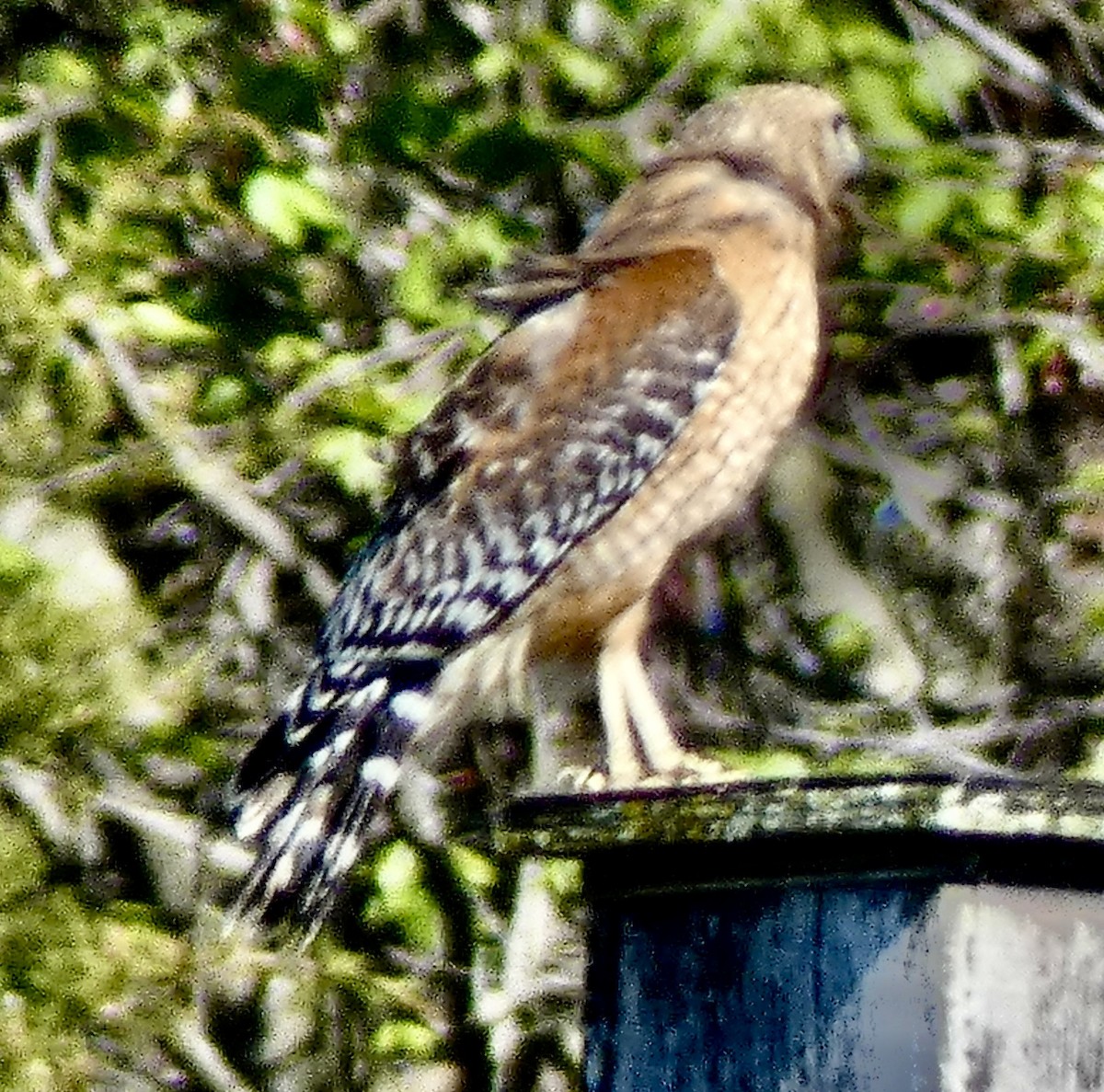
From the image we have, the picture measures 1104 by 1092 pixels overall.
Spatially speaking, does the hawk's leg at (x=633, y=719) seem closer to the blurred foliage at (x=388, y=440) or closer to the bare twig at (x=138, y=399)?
the blurred foliage at (x=388, y=440)

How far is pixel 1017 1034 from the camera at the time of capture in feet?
7.00

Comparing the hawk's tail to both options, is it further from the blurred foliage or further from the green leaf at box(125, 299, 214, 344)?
the green leaf at box(125, 299, 214, 344)

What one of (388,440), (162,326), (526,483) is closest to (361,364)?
(388,440)

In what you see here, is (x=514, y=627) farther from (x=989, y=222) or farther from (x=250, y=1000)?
(x=250, y=1000)

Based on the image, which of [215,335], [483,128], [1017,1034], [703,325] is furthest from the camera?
[215,335]

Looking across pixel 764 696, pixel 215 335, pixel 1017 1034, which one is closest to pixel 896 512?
pixel 764 696

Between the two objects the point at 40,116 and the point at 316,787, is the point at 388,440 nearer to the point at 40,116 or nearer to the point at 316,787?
the point at 40,116

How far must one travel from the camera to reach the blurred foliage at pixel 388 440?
391cm

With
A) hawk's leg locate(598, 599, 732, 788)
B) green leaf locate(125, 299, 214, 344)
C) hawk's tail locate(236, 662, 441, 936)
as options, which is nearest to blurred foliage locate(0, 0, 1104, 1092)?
green leaf locate(125, 299, 214, 344)

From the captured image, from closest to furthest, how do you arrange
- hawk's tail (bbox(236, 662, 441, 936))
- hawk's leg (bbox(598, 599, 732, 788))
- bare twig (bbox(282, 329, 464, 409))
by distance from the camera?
hawk's tail (bbox(236, 662, 441, 936)), hawk's leg (bbox(598, 599, 732, 788)), bare twig (bbox(282, 329, 464, 409))

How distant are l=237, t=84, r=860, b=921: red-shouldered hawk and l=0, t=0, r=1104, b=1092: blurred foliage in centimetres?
38

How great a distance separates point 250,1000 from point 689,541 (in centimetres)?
187

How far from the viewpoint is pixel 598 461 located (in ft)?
11.1

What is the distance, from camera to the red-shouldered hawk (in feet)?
10.9
